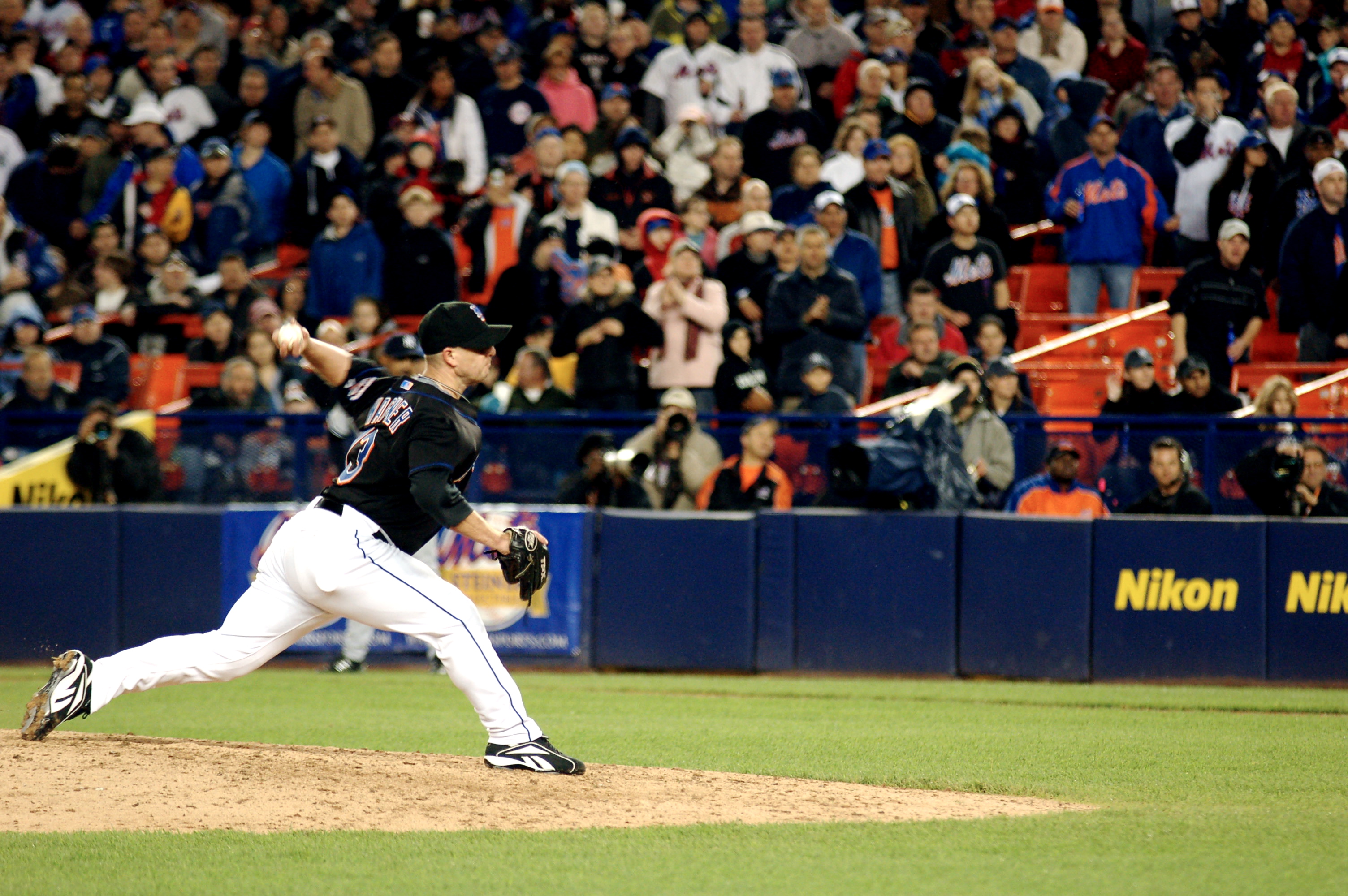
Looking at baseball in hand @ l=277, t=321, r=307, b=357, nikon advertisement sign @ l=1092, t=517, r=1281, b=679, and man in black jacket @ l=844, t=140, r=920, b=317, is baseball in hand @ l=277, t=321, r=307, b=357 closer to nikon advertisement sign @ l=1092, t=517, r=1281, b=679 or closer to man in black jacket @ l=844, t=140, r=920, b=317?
nikon advertisement sign @ l=1092, t=517, r=1281, b=679

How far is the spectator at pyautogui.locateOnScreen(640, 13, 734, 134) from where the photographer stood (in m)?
17.3

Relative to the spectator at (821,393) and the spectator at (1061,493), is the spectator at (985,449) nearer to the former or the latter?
Answer: the spectator at (1061,493)

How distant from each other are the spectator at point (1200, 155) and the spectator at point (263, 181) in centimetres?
915

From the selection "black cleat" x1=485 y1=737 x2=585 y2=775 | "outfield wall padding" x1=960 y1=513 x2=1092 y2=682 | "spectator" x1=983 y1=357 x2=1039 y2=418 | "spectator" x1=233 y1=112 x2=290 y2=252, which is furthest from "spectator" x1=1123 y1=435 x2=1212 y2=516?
"spectator" x1=233 y1=112 x2=290 y2=252

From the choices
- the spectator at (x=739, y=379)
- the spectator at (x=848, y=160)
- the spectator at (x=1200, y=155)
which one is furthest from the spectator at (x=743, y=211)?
the spectator at (x=1200, y=155)

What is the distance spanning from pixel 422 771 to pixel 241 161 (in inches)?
457

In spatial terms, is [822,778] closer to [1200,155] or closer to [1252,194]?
[1252,194]

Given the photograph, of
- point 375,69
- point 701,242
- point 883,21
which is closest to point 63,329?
point 375,69

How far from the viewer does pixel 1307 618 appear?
11.6m

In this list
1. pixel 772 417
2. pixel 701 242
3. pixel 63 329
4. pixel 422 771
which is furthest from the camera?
pixel 63 329

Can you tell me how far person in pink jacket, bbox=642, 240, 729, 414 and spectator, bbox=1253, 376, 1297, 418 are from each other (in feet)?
14.4

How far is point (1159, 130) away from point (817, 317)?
495 cm

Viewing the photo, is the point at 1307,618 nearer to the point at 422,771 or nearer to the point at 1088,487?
the point at 1088,487

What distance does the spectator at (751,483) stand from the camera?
498 inches
